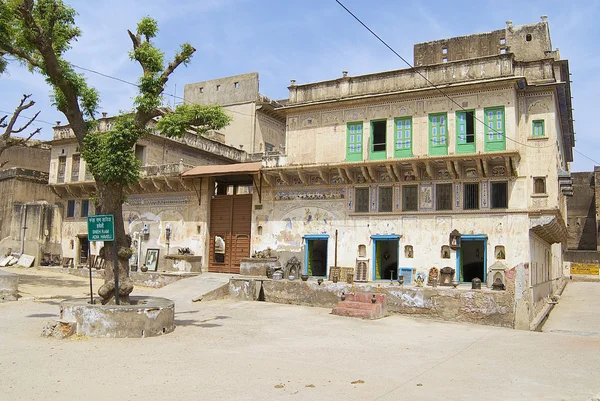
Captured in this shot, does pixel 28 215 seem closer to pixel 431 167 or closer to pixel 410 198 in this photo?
pixel 410 198

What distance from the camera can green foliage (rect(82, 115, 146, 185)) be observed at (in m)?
12.6

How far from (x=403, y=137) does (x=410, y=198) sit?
2.42 metres

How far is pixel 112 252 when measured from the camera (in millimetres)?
12484

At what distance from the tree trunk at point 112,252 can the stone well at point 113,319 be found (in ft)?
2.61

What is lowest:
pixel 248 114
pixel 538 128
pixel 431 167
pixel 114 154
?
pixel 114 154

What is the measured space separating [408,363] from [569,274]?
121 ft

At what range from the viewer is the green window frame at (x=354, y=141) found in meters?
21.8

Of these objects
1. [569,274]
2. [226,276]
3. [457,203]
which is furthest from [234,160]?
[569,274]

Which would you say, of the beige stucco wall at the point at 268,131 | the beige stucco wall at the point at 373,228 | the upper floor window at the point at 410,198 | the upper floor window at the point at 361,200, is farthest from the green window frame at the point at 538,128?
the beige stucco wall at the point at 268,131

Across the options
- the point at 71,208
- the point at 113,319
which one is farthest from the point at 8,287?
the point at 71,208

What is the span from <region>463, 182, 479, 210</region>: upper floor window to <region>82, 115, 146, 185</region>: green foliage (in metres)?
12.3

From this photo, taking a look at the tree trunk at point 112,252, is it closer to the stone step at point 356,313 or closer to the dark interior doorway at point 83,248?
the stone step at point 356,313

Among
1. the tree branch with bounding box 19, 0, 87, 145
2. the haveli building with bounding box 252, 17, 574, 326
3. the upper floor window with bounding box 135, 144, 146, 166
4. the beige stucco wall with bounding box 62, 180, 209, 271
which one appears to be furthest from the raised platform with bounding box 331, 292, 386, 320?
the upper floor window with bounding box 135, 144, 146, 166

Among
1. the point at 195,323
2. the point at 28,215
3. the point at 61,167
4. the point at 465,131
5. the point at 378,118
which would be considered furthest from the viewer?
the point at 28,215
